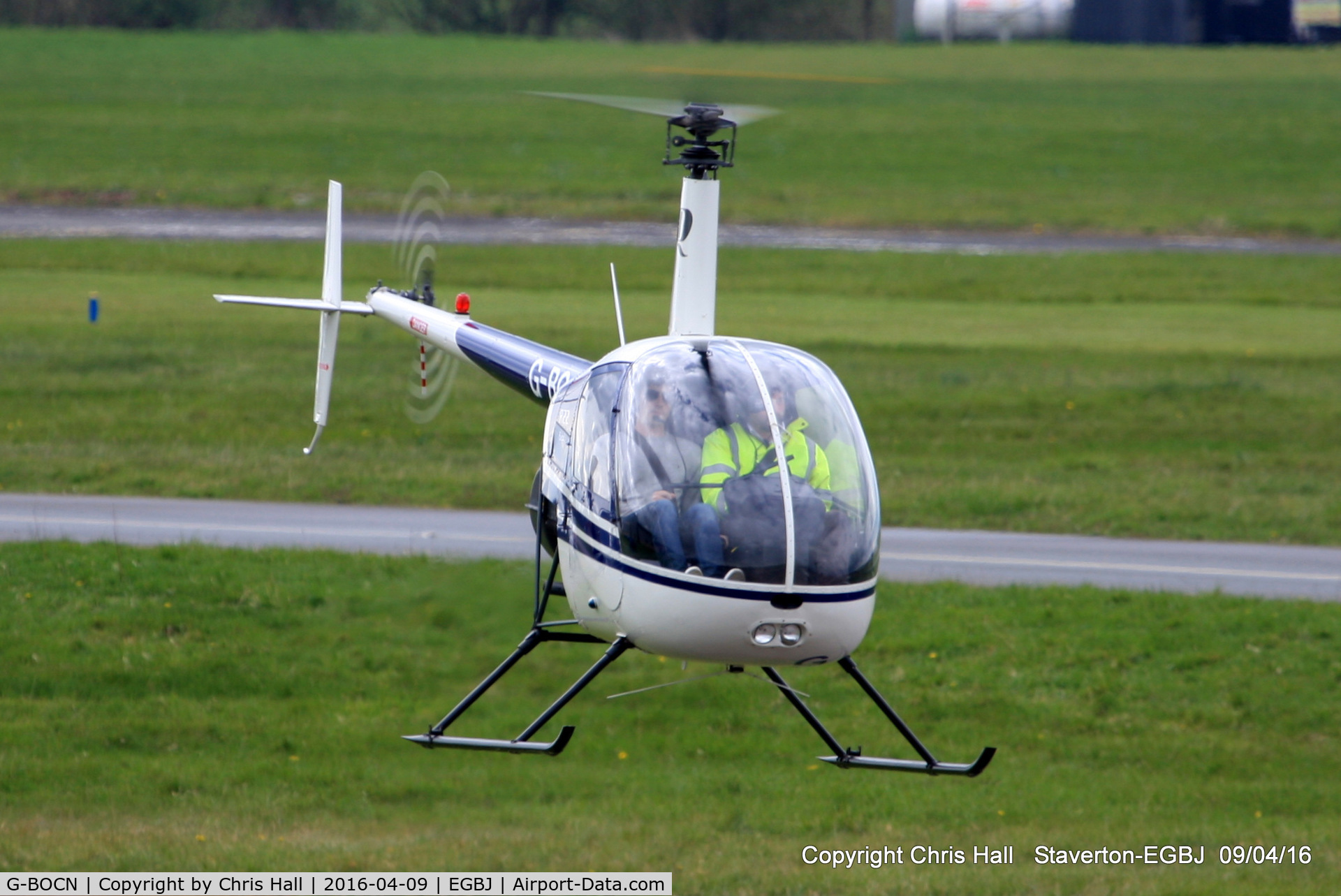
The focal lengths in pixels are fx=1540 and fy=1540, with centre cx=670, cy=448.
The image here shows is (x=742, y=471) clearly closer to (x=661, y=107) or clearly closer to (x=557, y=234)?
(x=661, y=107)

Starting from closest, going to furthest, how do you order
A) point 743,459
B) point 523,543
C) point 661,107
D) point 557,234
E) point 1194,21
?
1. point 743,459
2. point 661,107
3. point 1194,21
4. point 523,543
5. point 557,234

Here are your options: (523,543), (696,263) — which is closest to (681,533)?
(696,263)

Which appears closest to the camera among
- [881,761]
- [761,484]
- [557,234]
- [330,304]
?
[761,484]

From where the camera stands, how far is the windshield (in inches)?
317

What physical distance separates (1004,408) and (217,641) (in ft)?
→ 52.3

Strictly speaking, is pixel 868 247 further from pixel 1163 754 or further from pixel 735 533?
pixel 735 533

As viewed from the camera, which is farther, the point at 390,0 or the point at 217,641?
the point at 390,0

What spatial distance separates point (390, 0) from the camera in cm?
4022

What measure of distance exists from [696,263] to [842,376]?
1994 cm

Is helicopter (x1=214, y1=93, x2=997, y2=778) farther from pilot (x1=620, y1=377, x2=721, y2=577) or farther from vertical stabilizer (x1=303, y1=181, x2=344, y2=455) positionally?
vertical stabilizer (x1=303, y1=181, x2=344, y2=455)

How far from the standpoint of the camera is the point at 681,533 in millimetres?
8164

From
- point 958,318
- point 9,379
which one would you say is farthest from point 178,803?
point 958,318

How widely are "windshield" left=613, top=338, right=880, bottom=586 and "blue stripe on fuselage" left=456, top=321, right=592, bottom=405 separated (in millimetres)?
2616

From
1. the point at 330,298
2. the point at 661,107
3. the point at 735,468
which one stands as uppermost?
the point at 661,107
